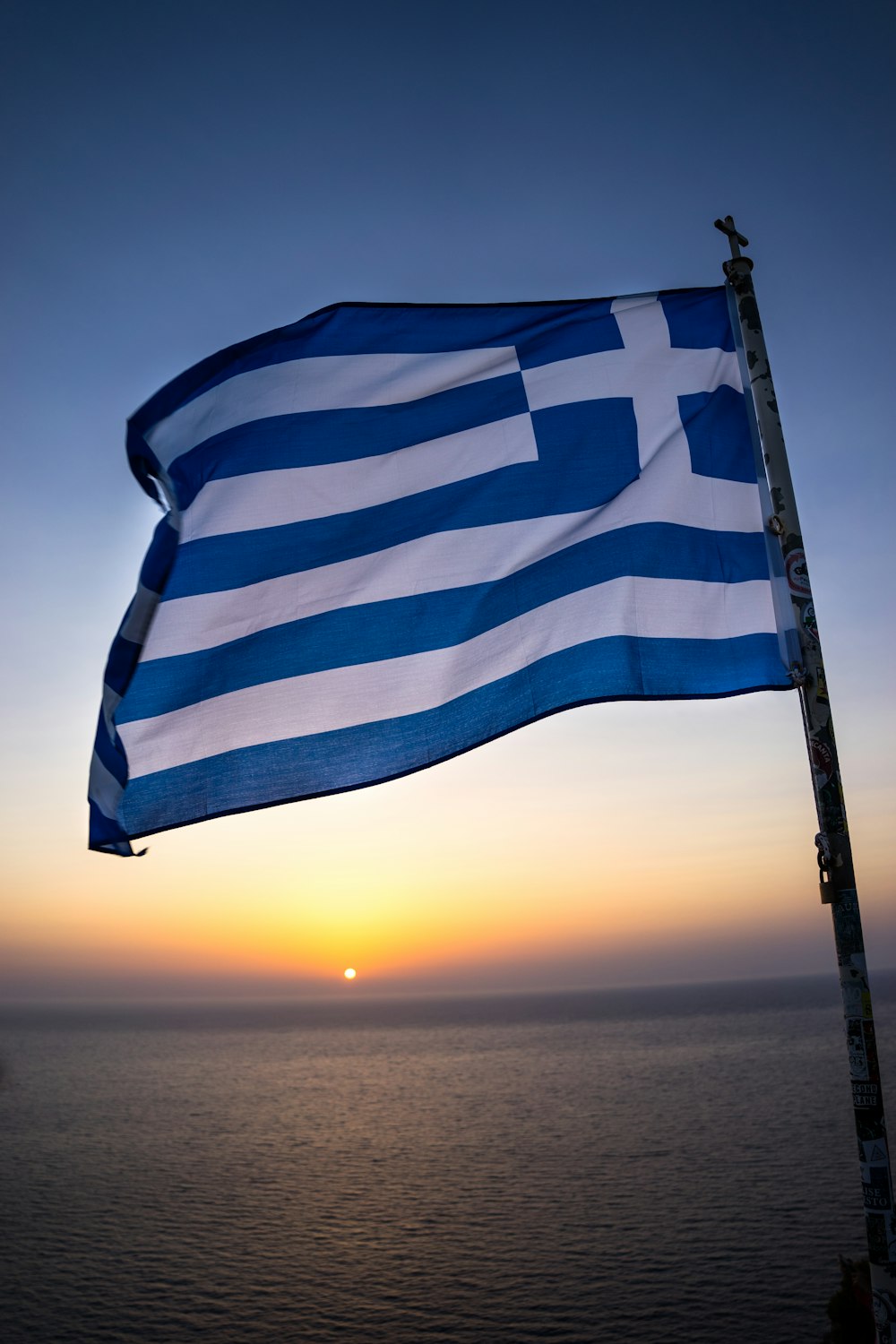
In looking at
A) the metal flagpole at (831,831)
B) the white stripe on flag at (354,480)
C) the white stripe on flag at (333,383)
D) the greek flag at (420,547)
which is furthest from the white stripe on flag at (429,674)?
the white stripe on flag at (333,383)

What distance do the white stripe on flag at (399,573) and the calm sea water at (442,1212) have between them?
121 ft

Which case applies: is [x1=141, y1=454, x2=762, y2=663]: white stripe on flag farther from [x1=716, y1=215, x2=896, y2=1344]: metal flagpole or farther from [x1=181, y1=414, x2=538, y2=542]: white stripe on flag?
[x1=716, y1=215, x2=896, y2=1344]: metal flagpole

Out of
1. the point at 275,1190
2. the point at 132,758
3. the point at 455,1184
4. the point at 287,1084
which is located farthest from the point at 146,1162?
the point at 132,758

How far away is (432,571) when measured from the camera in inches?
291

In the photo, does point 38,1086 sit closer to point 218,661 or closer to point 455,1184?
point 455,1184

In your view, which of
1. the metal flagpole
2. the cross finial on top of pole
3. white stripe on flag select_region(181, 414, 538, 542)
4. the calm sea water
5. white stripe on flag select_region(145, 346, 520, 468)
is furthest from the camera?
the calm sea water

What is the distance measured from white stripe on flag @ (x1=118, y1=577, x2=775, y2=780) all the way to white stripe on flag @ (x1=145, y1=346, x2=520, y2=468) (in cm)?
210

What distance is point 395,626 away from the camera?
727cm

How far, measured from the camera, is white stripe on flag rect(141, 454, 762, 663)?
723 centimetres

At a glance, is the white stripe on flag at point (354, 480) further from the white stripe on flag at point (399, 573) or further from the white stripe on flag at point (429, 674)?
the white stripe on flag at point (429, 674)

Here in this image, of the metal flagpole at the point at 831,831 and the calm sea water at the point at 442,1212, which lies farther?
the calm sea water at the point at 442,1212

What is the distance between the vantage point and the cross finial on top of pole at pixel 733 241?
6344 millimetres

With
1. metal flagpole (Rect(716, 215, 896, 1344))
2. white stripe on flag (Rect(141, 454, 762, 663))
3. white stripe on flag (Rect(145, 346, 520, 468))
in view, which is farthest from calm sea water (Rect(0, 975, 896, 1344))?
white stripe on flag (Rect(145, 346, 520, 468))

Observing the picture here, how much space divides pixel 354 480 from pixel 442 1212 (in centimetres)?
5733
